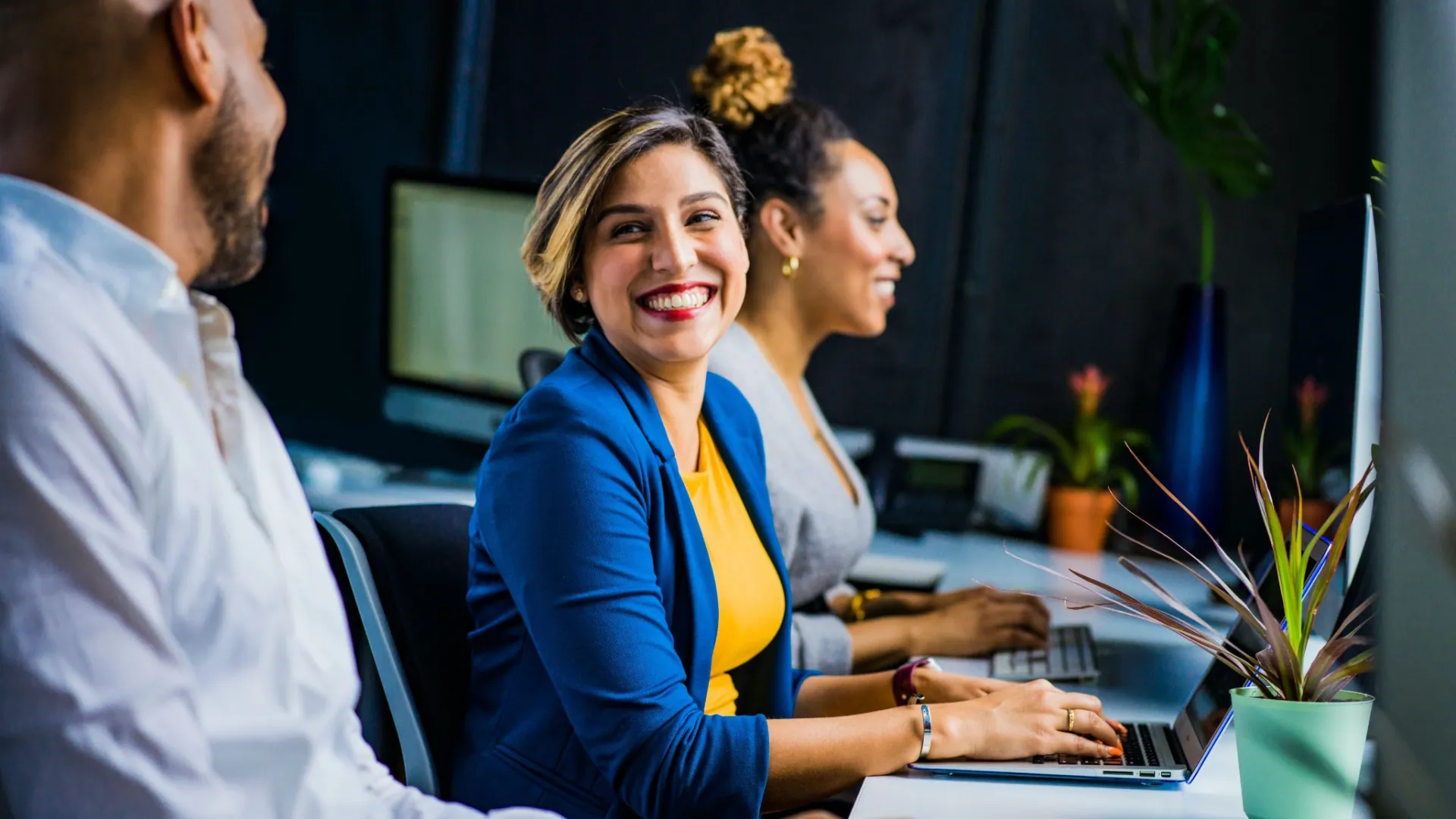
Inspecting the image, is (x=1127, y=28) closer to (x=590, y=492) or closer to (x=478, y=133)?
(x=478, y=133)

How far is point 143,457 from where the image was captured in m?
0.68

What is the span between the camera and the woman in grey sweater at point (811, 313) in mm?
1858

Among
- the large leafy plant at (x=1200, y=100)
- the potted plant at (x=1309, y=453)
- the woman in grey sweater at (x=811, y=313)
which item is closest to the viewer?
the potted plant at (x=1309, y=453)

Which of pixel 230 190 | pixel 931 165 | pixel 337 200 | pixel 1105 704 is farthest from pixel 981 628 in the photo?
pixel 337 200

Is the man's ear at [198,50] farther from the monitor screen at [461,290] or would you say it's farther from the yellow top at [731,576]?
the monitor screen at [461,290]

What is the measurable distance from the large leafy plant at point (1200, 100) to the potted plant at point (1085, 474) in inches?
15.2

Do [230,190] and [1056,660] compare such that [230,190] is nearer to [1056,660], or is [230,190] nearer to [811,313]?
[1056,660]

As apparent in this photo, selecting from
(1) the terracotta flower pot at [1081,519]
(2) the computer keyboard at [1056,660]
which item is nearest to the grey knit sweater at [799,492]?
(2) the computer keyboard at [1056,660]

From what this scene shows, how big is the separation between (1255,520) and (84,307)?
2.81 m

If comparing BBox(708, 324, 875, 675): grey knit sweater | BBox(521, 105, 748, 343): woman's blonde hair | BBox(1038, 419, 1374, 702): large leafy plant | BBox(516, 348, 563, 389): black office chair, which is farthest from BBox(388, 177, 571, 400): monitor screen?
BBox(1038, 419, 1374, 702): large leafy plant

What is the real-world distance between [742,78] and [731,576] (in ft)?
3.16

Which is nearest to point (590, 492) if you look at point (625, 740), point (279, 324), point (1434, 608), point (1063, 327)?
point (625, 740)

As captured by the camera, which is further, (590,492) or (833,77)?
(833,77)

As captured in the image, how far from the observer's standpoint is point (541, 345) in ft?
9.12
